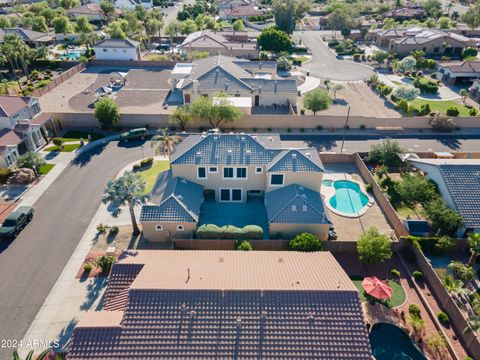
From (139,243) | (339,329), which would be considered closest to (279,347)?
(339,329)

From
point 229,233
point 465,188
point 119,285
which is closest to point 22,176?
point 119,285

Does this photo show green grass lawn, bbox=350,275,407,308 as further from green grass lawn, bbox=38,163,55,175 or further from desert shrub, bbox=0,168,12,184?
desert shrub, bbox=0,168,12,184

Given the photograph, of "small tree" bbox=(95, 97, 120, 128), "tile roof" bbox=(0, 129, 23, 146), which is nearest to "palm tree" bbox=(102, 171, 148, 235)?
"tile roof" bbox=(0, 129, 23, 146)

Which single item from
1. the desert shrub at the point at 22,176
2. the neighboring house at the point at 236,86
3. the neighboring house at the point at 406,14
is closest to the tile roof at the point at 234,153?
the desert shrub at the point at 22,176

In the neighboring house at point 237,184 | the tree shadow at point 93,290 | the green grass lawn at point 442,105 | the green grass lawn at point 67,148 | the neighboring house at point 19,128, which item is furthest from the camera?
the green grass lawn at point 442,105

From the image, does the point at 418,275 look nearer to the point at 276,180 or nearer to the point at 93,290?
the point at 276,180

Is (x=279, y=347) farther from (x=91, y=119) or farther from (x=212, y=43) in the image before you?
(x=212, y=43)

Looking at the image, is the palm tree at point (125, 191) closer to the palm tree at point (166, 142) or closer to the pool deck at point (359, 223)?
the palm tree at point (166, 142)
